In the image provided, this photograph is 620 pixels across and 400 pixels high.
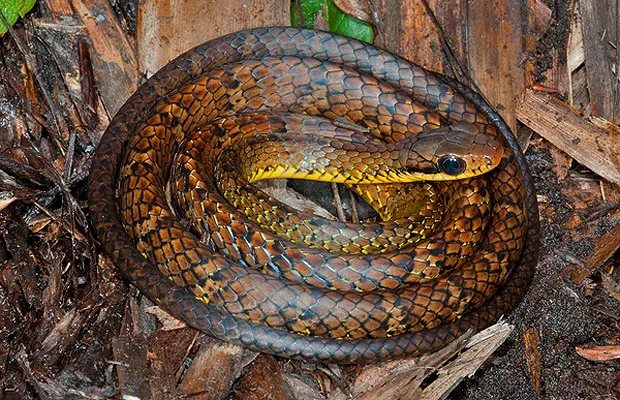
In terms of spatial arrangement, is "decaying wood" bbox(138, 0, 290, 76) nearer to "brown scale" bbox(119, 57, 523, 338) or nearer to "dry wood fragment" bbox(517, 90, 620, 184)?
"brown scale" bbox(119, 57, 523, 338)

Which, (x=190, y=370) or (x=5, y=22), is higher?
(x=5, y=22)

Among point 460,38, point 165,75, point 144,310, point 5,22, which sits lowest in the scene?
point 144,310

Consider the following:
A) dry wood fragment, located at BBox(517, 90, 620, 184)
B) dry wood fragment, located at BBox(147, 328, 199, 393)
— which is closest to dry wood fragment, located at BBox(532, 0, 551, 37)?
dry wood fragment, located at BBox(517, 90, 620, 184)

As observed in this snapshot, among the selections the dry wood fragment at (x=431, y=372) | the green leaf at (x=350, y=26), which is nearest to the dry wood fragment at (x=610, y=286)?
the dry wood fragment at (x=431, y=372)

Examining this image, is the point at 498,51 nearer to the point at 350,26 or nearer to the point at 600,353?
the point at 350,26

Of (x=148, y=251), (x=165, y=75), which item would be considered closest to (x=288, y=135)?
(x=165, y=75)

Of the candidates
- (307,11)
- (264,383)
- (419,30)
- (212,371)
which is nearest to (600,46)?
(419,30)

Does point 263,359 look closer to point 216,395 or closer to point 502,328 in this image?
point 216,395
